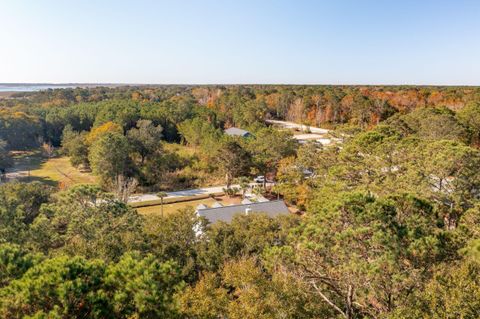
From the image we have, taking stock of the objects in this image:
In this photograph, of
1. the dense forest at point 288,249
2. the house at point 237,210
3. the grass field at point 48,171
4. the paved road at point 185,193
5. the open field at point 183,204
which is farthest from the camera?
the grass field at point 48,171

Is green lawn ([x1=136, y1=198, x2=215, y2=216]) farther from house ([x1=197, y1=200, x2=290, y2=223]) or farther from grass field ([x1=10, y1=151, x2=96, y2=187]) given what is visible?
grass field ([x1=10, y1=151, x2=96, y2=187])

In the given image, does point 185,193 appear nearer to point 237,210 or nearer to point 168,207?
point 168,207

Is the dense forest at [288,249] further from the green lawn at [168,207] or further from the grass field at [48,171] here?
the grass field at [48,171]

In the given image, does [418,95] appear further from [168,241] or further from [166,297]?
[166,297]

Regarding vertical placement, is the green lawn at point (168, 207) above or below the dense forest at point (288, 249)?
below

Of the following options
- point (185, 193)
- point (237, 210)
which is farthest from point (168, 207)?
point (237, 210)

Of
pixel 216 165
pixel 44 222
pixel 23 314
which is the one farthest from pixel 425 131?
pixel 23 314

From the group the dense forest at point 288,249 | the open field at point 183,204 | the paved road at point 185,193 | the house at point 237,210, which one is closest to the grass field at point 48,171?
the paved road at point 185,193

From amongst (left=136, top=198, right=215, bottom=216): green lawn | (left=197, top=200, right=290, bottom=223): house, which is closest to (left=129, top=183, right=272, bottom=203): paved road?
(left=136, top=198, right=215, bottom=216): green lawn
